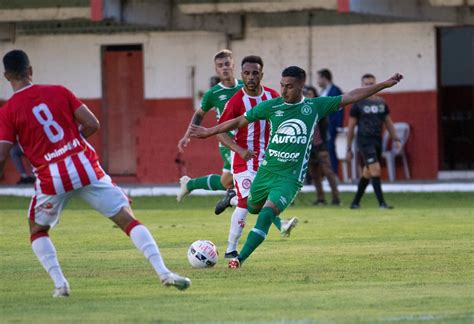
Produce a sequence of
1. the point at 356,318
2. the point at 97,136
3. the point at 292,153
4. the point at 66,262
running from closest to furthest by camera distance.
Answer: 1. the point at 356,318
2. the point at 292,153
3. the point at 66,262
4. the point at 97,136

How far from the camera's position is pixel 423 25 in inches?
1195

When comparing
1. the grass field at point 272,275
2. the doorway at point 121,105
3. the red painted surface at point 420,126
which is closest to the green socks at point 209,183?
the grass field at point 272,275

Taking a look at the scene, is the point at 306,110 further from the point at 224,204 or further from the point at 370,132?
the point at 370,132

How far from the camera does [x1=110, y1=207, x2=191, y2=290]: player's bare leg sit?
11.1 metres

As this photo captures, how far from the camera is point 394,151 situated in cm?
3012

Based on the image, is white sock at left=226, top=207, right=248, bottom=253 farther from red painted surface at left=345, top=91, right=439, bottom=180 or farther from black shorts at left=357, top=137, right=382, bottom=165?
red painted surface at left=345, top=91, right=439, bottom=180

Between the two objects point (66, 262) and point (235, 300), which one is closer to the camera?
point (235, 300)

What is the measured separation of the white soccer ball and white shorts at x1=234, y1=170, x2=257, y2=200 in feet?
3.86

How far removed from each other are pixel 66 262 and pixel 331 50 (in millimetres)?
17269

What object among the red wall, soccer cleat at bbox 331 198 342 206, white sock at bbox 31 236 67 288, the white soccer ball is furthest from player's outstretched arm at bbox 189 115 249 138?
the red wall

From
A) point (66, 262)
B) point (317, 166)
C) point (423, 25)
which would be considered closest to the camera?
point (66, 262)

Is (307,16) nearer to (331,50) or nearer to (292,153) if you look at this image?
(331,50)

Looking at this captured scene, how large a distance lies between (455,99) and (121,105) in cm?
796

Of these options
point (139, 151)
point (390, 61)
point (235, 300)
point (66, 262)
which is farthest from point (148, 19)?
point (235, 300)
